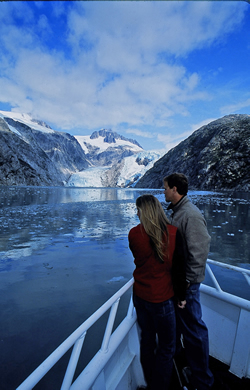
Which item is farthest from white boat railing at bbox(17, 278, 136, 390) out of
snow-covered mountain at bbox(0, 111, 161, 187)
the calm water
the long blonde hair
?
snow-covered mountain at bbox(0, 111, 161, 187)

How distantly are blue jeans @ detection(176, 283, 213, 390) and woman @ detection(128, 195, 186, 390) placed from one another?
282 millimetres

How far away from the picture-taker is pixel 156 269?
6.58 ft

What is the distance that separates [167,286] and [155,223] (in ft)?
2.21

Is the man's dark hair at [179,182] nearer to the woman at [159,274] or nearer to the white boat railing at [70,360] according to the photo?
the woman at [159,274]

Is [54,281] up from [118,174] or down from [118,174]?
down

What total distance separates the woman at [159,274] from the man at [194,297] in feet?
0.75

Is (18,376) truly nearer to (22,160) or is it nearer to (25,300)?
(25,300)

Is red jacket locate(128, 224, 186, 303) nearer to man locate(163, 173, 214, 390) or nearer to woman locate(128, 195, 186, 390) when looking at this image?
woman locate(128, 195, 186, 390)

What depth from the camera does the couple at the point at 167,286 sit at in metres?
1.99

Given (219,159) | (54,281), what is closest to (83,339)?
(54,281)

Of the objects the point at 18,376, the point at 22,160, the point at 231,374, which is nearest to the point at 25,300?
the point at 18,376

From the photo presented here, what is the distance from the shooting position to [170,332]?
2.04 metres

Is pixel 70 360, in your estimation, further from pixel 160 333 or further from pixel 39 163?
pixel 39 163

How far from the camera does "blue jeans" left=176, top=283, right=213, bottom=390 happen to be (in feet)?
7.41
